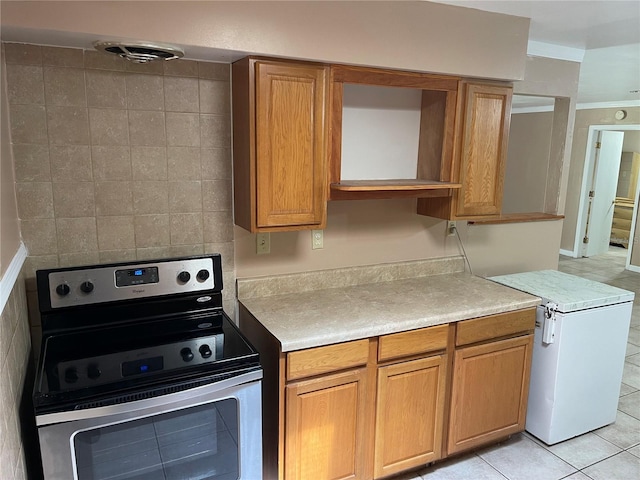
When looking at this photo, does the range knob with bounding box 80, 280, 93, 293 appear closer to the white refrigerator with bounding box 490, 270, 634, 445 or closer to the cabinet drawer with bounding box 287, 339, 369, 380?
the cabinet drawer with bounding box 287, 339, 369, 380

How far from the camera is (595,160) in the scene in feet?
22.3

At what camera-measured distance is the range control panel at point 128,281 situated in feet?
6.18

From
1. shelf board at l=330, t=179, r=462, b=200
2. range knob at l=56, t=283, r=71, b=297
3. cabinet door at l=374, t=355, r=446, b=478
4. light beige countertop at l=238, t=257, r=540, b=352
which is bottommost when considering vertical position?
cabinet door at l=374, t=355, r=446, b=478

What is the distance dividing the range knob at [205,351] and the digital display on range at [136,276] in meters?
0.38

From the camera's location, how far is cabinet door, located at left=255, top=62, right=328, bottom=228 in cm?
197

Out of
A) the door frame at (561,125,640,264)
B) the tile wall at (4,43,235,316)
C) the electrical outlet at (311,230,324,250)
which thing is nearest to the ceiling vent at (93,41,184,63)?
the tile wall at (4,43,235,316)

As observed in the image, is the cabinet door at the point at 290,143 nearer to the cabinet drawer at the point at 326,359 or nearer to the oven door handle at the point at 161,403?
the cabinet drawer at the point at 326,359

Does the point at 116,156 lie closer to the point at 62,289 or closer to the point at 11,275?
the point at 62,289

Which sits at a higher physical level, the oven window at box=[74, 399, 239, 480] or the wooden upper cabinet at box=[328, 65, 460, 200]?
the wooden upper cabinet at box=[328, 65, 460, 200]

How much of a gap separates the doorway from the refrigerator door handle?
5038 millimetres

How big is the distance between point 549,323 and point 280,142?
1627mm

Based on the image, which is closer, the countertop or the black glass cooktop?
the black glass cooktop

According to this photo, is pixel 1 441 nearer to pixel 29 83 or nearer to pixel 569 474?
pixel 29 83

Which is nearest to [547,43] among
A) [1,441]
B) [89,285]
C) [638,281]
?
[89,285]
